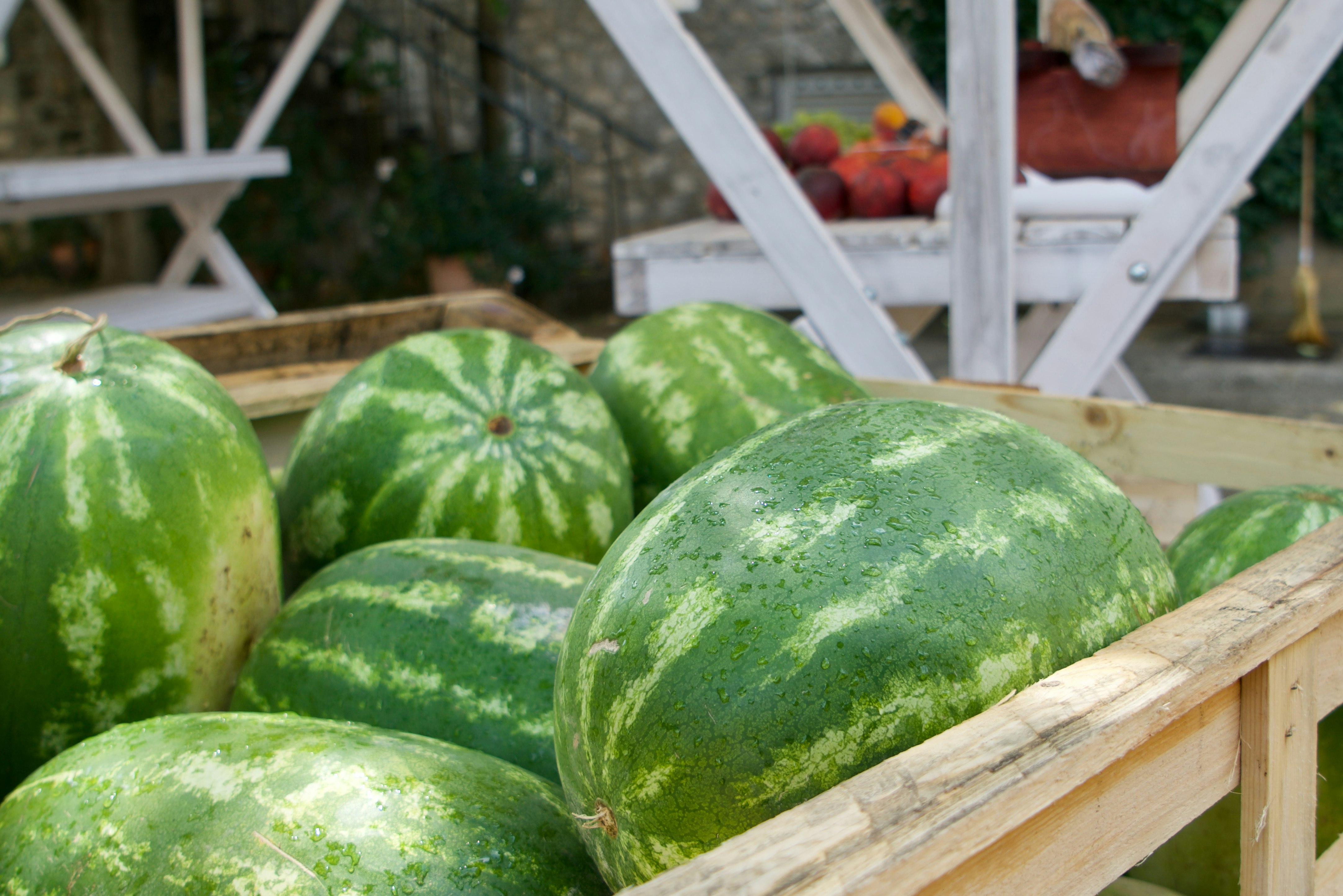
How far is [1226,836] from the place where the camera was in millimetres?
1091

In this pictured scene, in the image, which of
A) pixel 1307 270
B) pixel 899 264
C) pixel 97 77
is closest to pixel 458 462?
pixel 899 264

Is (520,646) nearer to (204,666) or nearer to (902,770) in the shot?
(204,666)

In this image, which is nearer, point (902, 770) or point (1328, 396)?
point (902, 770)

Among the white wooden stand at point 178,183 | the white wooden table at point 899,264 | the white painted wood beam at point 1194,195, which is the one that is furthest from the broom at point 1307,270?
the white wooden stand at point 178,183

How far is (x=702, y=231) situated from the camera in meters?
3.22

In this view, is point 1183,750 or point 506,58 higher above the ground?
point 506,58

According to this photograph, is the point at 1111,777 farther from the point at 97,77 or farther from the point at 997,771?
the point at 97,77

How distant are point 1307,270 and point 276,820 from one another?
8598mm

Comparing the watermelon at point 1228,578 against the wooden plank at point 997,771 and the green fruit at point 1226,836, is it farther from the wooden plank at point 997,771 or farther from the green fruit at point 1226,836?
the wooden plank at point 997,771

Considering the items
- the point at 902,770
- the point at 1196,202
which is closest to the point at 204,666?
the point at 902,770

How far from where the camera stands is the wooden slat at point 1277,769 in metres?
0.77

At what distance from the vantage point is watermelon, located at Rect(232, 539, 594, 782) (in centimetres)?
109

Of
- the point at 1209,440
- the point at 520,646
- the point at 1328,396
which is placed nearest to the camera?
the point at 520,646

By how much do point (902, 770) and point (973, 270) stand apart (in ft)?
6.21
